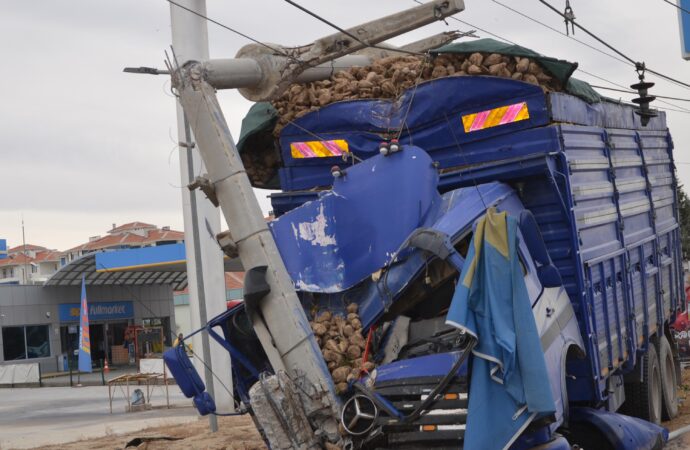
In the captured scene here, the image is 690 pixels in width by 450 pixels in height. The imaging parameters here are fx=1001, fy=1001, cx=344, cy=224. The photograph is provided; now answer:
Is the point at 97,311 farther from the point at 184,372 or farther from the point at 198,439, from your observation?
the point at 184,372

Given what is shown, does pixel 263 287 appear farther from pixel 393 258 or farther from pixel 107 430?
pixel 107 430

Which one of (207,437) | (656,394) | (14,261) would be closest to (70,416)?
(207,437)

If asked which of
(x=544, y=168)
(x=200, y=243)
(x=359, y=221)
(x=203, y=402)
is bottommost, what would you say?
(x=203, y=402)

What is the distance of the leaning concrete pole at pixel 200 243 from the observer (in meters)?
15.1

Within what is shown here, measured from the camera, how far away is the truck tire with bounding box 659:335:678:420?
12.5 m

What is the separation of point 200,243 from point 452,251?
9129 millimetres

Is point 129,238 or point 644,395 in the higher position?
point 129,238

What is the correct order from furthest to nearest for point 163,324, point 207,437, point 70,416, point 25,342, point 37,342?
point 163,324 < point 37,342 < point 25,342 < point 70,416 < point 207,437

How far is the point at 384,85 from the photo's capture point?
9727 mm

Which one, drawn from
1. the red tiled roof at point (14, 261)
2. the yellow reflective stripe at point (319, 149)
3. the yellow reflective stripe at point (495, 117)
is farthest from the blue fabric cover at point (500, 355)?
the red tiled roof at point (14, 261)

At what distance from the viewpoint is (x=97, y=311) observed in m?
43.7

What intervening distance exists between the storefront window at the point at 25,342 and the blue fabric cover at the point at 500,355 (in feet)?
125

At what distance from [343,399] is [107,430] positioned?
9.68 m

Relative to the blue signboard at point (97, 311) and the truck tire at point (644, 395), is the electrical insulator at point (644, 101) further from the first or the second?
the blue signboard at point (97, 311)
